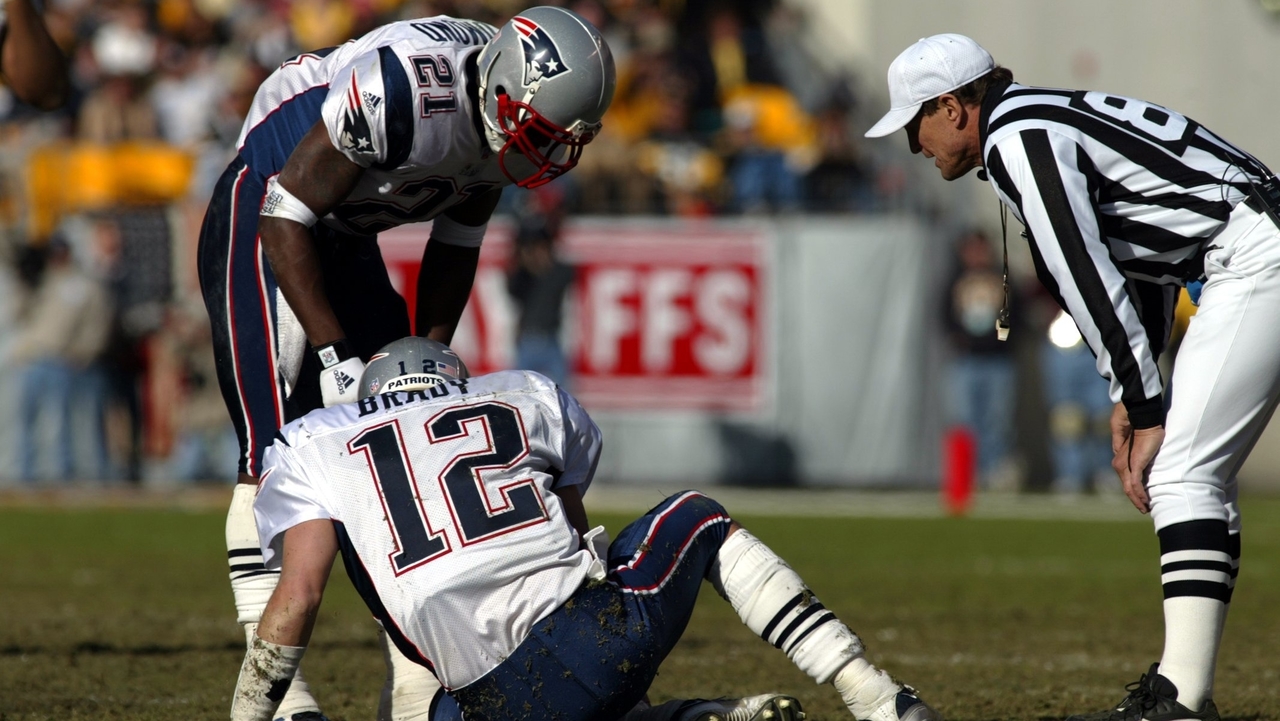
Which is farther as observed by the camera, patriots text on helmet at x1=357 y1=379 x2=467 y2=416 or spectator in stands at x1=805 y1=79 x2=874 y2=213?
spectator in stands at x1=805 y1=79 x2=874 y2=213

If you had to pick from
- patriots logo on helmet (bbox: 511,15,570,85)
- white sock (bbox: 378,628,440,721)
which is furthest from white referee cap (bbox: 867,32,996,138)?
white sock (bbox: 378,628,440,721)

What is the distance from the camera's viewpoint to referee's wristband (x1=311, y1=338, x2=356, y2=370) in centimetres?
409

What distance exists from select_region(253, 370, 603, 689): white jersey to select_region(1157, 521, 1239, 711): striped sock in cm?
147

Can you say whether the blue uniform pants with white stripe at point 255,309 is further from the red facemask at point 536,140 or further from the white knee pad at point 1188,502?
the white knee pad at point 1188,502

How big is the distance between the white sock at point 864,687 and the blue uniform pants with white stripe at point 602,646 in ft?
1.27

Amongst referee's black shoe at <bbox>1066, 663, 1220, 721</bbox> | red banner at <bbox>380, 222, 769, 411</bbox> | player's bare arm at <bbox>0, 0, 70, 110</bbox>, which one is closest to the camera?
referee's black shoe at <bbox>1066, 663, 1220, 721</bbox>

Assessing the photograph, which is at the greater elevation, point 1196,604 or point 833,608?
point 1196,604

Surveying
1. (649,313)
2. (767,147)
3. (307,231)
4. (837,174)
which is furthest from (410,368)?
(767,147)

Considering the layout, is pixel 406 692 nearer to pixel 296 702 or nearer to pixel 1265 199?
pixel 296 702

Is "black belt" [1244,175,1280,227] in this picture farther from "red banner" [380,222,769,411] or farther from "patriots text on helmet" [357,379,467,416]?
"red banner" [380,222,769,411]

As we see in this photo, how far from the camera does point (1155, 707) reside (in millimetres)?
3883

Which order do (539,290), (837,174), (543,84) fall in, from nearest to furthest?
(543,84) < (539,290) < (837,174)

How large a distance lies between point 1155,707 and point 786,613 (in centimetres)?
98

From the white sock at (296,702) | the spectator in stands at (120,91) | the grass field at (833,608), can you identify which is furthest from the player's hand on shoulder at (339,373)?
the spectator in stands at (120,91)
